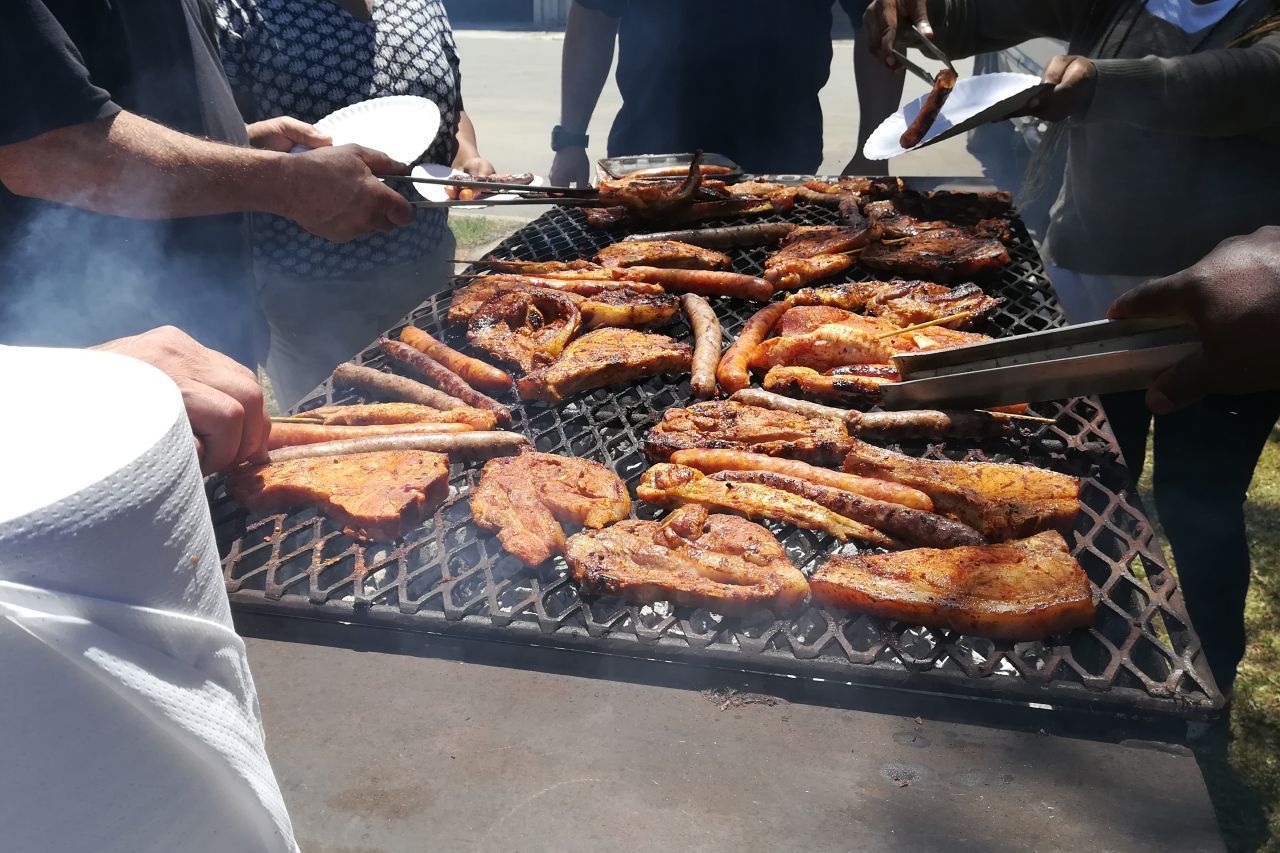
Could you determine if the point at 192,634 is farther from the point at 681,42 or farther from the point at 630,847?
the point at 681,42

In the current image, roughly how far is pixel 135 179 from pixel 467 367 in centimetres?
125

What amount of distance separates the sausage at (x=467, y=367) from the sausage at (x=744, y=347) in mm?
838

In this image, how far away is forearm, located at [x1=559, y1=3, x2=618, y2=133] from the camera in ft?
19.6

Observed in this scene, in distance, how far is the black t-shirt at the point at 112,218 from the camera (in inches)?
97.2

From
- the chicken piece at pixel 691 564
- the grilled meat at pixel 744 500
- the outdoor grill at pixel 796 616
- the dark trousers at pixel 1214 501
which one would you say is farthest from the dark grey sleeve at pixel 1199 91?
the chicken piece at pixel 691 564

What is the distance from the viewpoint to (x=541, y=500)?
8.17 ft

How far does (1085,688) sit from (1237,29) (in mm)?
3104

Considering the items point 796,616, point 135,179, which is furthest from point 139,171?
point 796,616

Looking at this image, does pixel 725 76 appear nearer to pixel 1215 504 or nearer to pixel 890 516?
pixel 1215 504

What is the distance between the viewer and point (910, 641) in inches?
80.9

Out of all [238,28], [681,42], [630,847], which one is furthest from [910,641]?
[681,42]

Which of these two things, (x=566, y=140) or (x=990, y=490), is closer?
(x=990, y=490)

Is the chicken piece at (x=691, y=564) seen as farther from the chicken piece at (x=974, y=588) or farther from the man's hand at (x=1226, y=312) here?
the man's hand at (x=1226, y=312)

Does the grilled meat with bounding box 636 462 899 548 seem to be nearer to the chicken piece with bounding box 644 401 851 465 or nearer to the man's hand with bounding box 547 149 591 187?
the chicken piece with bounding box 644 401 851 465
